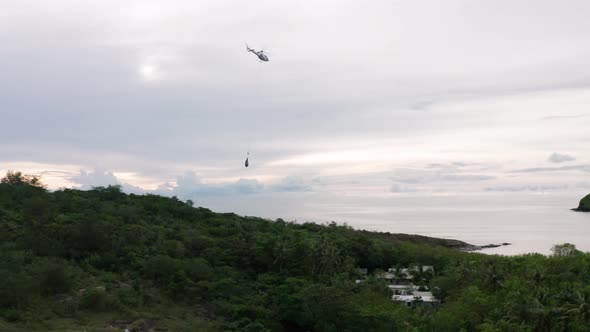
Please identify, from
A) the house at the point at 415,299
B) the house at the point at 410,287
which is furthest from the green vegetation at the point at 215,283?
the house at the point at 410,287

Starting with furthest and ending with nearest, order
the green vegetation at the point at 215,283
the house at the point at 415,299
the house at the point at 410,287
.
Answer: the house at the point at 410,287
the house at the point at 415,299
the green vegetation at the point at 215,283

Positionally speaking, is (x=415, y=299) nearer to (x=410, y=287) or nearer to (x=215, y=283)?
(x=410, y=287)

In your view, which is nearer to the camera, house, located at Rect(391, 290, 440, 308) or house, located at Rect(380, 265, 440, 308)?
house, located at Rect(391, 290, 440, 308)

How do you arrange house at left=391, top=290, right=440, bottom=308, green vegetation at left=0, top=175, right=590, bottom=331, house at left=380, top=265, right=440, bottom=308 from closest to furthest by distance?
1. green vegetation at left=0, top=175, right=590, bottom=331
2. house at left=391, top=290, right=440, bottom=308
3. house at left=380, top=265, right=440, bottom=308

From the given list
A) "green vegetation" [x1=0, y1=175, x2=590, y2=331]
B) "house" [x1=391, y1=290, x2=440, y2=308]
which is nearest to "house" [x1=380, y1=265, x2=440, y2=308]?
"house" [x1=391, y1=290, x2=440, y2=308]

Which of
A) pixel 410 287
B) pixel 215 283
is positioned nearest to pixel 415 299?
pixel 410 287

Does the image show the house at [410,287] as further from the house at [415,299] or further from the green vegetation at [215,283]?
the green vegetation at [215,283]

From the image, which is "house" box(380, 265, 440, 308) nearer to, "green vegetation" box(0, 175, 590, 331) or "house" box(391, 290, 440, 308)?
"house" box(391, 290, 440, 308)

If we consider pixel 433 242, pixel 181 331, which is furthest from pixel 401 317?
pixel 433 242

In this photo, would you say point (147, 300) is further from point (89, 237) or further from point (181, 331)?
point (89, 237)
